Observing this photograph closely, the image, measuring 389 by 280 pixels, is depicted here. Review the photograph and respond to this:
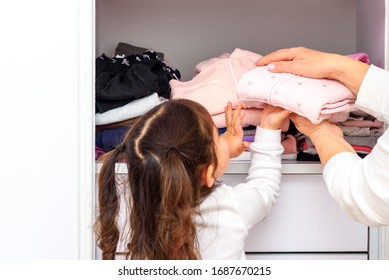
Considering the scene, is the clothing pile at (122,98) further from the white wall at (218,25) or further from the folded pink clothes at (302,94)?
the white wall at (218,25)

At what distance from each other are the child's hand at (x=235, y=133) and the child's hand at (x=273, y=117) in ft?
0.15

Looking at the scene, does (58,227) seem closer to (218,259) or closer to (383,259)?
(218,259)

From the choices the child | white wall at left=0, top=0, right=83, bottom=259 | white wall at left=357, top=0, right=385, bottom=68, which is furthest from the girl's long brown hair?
white wall at left=357, top=0, right=385, bottom=68

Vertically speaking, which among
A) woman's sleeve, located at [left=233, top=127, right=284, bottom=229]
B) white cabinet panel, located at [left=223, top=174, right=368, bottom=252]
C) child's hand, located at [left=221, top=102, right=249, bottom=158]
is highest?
child's hand, located at [left=221, top=102, right=249, bottom=158]

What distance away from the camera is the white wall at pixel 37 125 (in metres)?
1.04

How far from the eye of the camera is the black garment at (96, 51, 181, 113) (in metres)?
1.13

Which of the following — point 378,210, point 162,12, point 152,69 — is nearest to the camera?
point 378,210

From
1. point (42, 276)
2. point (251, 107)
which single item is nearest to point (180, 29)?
point (251, 107)

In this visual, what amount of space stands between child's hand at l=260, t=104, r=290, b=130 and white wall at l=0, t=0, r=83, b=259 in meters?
0.36

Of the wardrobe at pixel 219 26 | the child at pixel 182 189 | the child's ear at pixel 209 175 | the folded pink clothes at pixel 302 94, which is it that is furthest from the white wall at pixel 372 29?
the child's ear at pixel 209 175

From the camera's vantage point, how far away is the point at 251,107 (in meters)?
1.14

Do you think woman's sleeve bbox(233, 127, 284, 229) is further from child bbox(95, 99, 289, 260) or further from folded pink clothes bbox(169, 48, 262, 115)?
folded pink clothes bbox(169, 48, 262, 115)

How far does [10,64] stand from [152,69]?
33 cm

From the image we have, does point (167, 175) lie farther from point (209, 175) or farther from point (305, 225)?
point (305, 225)
